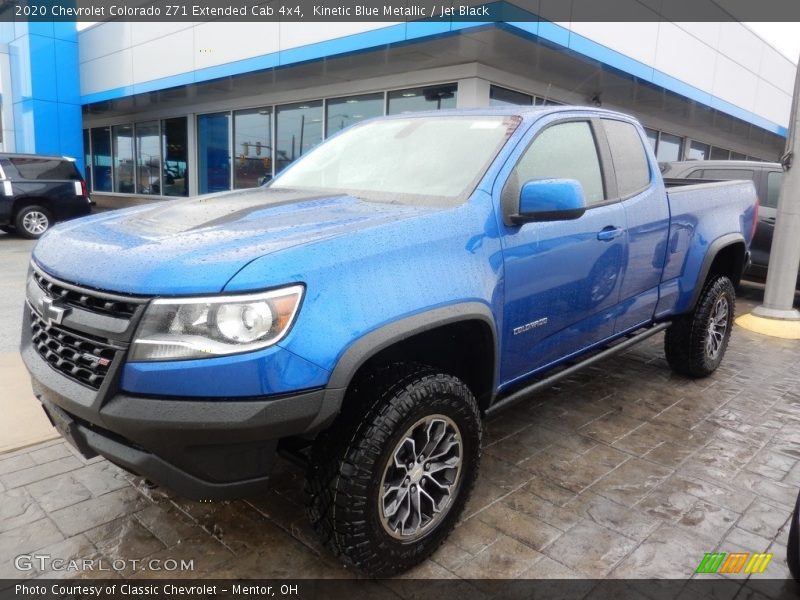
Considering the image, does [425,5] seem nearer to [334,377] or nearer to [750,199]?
[750,199]

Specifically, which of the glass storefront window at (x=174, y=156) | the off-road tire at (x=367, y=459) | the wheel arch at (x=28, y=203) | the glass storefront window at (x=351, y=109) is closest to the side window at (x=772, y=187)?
the glass storefront window at (x=351, y=109)

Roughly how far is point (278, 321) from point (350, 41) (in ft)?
29.0

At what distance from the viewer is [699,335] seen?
465cm

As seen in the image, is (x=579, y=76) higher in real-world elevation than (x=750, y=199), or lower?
higher

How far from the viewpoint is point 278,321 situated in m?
1.91


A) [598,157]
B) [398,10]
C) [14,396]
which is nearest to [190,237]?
[598,157]

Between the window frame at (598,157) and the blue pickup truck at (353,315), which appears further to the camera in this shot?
the window frame at (598,157)

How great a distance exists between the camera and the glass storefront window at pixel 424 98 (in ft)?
34.9

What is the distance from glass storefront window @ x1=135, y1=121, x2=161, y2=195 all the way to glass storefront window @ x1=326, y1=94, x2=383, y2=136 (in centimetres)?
834

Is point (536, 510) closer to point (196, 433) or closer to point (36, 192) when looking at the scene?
point (196, 433)

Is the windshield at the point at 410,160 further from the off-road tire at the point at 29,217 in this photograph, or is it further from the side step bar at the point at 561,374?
the off-road tire at the point at 29,217

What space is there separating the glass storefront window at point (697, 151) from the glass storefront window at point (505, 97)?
9.18 m

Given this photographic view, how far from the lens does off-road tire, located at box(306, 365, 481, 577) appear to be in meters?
2.13

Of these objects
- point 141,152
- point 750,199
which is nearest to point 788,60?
point 750,199
